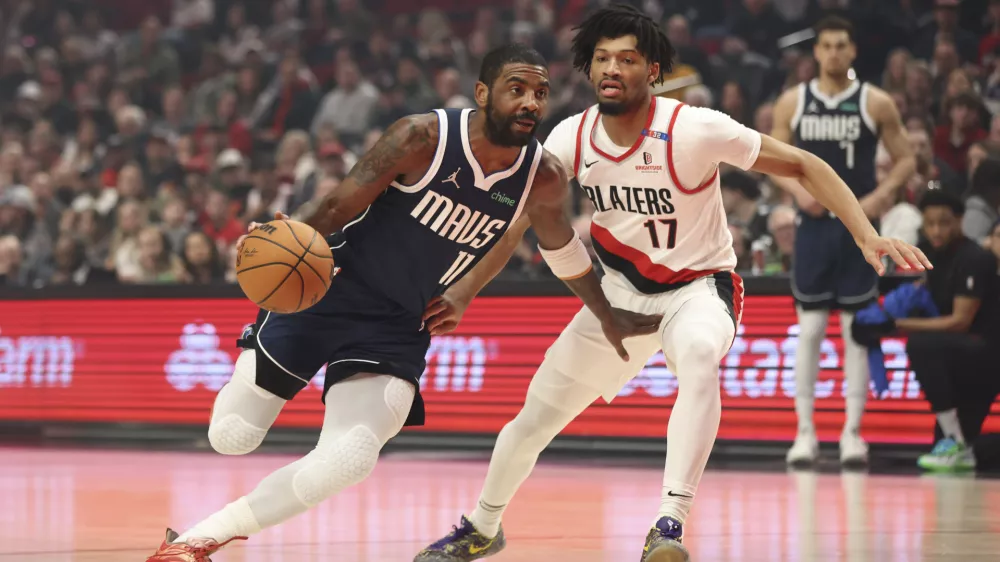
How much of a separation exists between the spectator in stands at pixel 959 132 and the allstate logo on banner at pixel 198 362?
6458mm

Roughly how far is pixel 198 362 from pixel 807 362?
5.33 m

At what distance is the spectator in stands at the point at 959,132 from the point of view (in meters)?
12.4

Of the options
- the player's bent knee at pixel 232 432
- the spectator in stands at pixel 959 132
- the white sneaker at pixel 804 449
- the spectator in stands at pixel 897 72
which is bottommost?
the player's bent knee at pixel 232 432

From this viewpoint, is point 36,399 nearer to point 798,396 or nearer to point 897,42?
point 798,396

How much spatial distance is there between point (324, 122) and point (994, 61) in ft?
23.2

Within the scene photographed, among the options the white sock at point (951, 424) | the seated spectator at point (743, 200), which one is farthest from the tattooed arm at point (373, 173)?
the seated spectator at point (743, 200)

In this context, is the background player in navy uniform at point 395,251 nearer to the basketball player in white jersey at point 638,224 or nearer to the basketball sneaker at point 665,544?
the basketball player in white jersey at point 638,224

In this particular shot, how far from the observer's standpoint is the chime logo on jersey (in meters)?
5.55

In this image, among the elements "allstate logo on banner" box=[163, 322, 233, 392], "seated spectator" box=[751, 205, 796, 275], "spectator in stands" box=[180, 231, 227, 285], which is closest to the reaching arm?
"seated spectator" box=[751, 205, 796, 275]

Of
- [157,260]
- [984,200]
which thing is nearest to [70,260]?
[157,260]

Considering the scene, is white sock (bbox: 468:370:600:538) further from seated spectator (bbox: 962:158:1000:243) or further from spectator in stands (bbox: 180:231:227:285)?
spectator in stands (bbox: 180:231:227:285)

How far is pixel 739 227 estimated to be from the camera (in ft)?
38.1

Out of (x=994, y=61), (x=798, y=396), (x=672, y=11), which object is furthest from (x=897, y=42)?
(x=798, y=396)

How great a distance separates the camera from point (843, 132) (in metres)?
10.2
